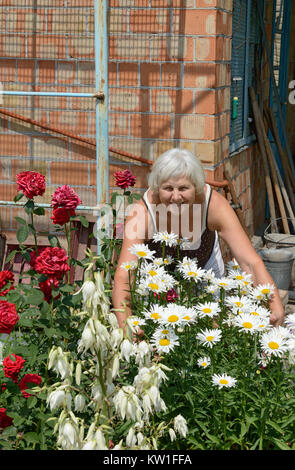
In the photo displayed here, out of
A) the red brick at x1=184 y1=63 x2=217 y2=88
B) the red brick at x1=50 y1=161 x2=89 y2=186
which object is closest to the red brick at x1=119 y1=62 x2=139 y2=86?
the red brick at x1=184 y1=63 x2=217 y2=88

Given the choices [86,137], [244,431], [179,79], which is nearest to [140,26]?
[179,79]

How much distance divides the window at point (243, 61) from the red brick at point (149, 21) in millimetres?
1143

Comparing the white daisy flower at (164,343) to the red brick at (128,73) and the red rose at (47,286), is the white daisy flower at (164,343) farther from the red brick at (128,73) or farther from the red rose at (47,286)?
the red brick at (128,73)

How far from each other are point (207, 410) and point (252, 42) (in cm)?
458

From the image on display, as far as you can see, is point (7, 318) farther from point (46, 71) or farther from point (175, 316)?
point (46, 71)

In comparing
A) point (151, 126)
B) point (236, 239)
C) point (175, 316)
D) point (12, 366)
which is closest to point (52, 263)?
point (12, 366)

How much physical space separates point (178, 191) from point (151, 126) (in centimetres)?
126

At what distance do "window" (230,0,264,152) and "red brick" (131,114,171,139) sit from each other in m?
1.06

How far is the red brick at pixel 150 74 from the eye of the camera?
13.2 feet

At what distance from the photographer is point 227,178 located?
4590 millimetres

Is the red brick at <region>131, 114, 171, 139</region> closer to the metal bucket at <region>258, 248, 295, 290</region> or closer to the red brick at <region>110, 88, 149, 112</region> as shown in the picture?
the red brick at <region>110, 88, 149, 112</region>

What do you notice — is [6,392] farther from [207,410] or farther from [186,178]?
[186,178]

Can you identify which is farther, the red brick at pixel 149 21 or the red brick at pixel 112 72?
the red brick at pixel 112 72

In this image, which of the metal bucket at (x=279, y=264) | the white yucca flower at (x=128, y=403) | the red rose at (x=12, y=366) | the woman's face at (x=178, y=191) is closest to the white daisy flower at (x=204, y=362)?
the white yucca flower at (x=128, y=403)
